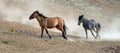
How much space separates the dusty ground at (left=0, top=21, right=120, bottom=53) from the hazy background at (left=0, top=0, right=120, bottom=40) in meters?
8.50

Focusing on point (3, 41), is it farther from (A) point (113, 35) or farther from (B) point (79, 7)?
(B) point (79, 7)

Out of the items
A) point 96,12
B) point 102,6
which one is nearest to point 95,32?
point 96,12

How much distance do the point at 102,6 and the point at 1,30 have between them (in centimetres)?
2268

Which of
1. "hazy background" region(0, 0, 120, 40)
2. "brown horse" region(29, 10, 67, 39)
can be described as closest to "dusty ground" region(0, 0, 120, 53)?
"hazy background" region(0, 0, 120, 40)

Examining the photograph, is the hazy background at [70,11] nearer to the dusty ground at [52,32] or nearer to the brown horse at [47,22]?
the dusty ground at [52,32]

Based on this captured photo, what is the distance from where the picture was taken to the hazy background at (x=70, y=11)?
3684 centimetres

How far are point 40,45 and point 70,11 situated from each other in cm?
2021

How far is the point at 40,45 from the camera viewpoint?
75.0 ft

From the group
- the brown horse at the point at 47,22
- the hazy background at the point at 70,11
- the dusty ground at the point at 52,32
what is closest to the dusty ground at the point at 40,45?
the dusty ground at the point at 52,32

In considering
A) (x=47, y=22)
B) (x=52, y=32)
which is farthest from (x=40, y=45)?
(x=52, y=32)

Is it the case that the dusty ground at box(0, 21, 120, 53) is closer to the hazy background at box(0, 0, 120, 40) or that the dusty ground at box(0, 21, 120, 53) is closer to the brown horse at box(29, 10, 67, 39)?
the brown horse at box(29, 10, 67, 39)

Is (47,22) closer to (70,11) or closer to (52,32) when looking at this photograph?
(52,32)

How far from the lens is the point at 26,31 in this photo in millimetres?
27766

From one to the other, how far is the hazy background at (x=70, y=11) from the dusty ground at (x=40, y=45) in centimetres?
850
